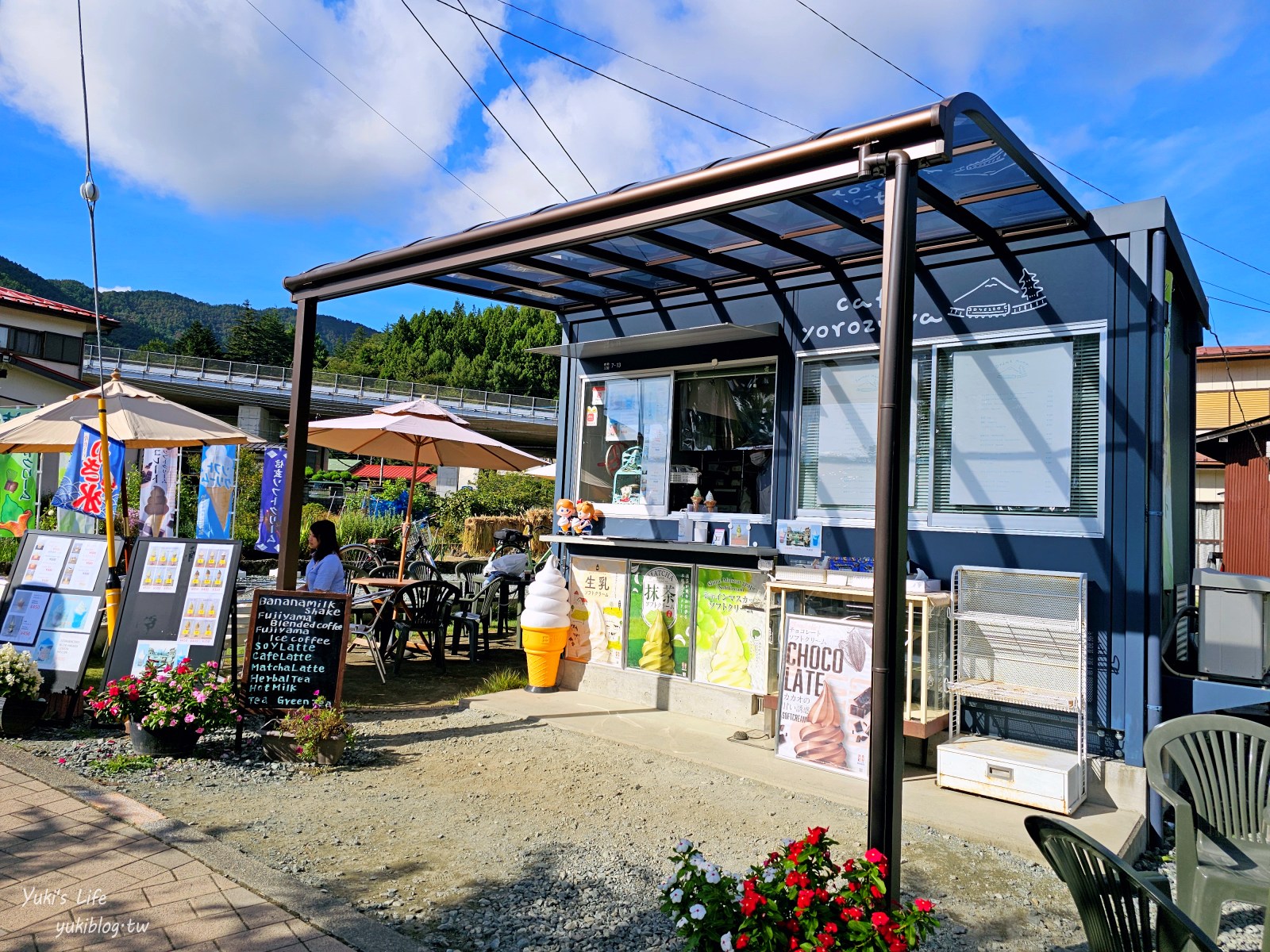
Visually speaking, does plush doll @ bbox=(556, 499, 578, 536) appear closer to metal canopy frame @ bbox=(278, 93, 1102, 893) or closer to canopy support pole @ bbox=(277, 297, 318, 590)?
metal canopy frame @ bbox=(278, 93, 1102, 893)

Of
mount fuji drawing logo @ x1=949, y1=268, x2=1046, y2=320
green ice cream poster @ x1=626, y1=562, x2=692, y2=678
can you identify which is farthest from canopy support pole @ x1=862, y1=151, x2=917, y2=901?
green ice cream poster @ x1=626, y1=562, x2=692, y2=678

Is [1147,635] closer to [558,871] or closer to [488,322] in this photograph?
[558,871]

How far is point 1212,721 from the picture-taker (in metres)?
2.90

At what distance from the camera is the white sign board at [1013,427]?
4.90 metres

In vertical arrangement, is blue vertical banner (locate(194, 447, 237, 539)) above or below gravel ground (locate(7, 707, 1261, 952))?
above

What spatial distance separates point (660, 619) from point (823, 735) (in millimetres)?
1792

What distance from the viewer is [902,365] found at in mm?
2883

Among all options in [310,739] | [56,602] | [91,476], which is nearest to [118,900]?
[310,739]

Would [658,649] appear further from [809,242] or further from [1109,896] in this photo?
[1109,896]

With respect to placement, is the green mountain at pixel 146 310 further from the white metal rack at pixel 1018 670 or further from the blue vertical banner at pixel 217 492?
the white metal rack at pixel 1018 670

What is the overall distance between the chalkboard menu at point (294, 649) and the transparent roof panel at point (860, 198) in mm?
3862

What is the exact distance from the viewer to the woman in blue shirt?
247 inches

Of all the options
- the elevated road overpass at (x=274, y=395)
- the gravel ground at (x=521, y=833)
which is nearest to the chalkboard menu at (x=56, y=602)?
the gravel ground at (x=521, y=833)

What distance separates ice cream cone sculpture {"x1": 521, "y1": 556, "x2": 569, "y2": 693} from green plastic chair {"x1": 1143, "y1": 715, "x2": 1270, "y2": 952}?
4.45 m
